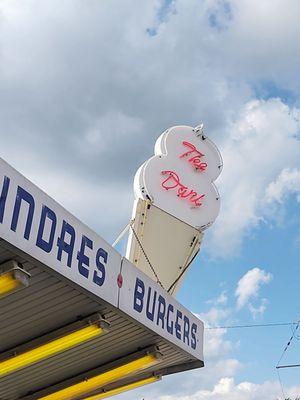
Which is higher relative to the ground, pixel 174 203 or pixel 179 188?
pixel 179 188

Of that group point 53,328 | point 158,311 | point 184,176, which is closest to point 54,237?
point 53,328

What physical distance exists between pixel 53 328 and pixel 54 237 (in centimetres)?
175

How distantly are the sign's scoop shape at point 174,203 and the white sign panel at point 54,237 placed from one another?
4.00 m

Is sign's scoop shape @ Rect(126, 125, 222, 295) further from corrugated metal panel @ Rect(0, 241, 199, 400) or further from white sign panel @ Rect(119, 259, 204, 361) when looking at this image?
corrugated metal panel @ Rect(0, 241, 199, 400)

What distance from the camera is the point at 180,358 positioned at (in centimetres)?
913

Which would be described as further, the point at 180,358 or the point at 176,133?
the point at 176,133

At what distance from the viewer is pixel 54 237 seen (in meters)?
6.16

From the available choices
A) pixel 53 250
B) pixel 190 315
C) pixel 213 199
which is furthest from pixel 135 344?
pixel 213 199

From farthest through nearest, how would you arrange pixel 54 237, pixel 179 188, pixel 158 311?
pixel 179 188
pixel 158 311
pixel 54 237

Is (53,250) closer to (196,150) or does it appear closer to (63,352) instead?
(63,352)

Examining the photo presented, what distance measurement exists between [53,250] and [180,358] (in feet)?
12.9

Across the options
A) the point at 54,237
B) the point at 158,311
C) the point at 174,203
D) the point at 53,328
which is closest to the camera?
the point at 54,237

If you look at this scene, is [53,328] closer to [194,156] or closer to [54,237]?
[54,237]

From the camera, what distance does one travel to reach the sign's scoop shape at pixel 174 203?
1145 centimetres
